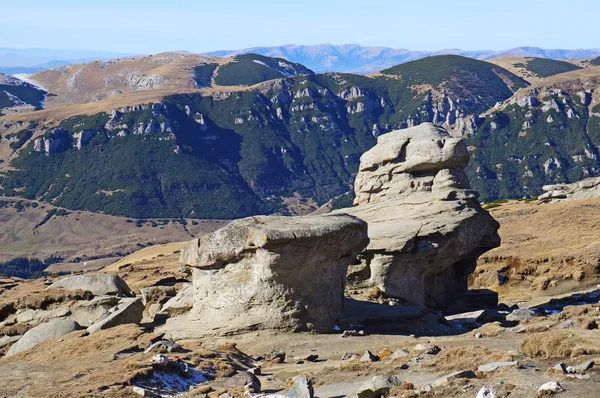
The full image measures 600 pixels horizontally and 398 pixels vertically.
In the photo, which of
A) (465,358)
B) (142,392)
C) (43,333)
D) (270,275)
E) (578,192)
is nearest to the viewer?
(142,392)

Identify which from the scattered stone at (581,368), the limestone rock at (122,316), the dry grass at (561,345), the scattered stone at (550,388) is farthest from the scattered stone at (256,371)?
the limestone rock at (122,316)

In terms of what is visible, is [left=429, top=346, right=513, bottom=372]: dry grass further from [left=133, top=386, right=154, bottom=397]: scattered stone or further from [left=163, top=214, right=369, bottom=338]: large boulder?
[left=163, top=214, right=369, bottom=338]: large boulder

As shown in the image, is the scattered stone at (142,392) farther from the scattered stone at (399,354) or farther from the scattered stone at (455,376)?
the scattered stone at (399,354)

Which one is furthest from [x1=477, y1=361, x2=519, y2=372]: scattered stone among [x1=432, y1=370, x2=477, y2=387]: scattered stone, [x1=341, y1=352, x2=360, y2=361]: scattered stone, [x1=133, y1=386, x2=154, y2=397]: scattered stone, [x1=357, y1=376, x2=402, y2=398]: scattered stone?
[x1=133, y1=386, x2=154, y2=397]: scattered stone

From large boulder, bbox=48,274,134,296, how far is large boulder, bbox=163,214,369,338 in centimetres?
925

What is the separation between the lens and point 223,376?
22828 millimetres

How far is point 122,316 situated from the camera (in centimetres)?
3281

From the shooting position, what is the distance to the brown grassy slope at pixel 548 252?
149ft

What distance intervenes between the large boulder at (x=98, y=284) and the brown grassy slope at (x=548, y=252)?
21.5m

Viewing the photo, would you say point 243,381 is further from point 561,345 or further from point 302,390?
point 561,345

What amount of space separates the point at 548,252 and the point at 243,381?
34.1 m

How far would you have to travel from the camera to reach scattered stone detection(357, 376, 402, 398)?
1809 cm

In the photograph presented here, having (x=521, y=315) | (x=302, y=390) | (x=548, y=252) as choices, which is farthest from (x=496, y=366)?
(x=548, y=252)

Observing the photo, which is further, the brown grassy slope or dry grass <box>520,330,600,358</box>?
the brown grassy slope
